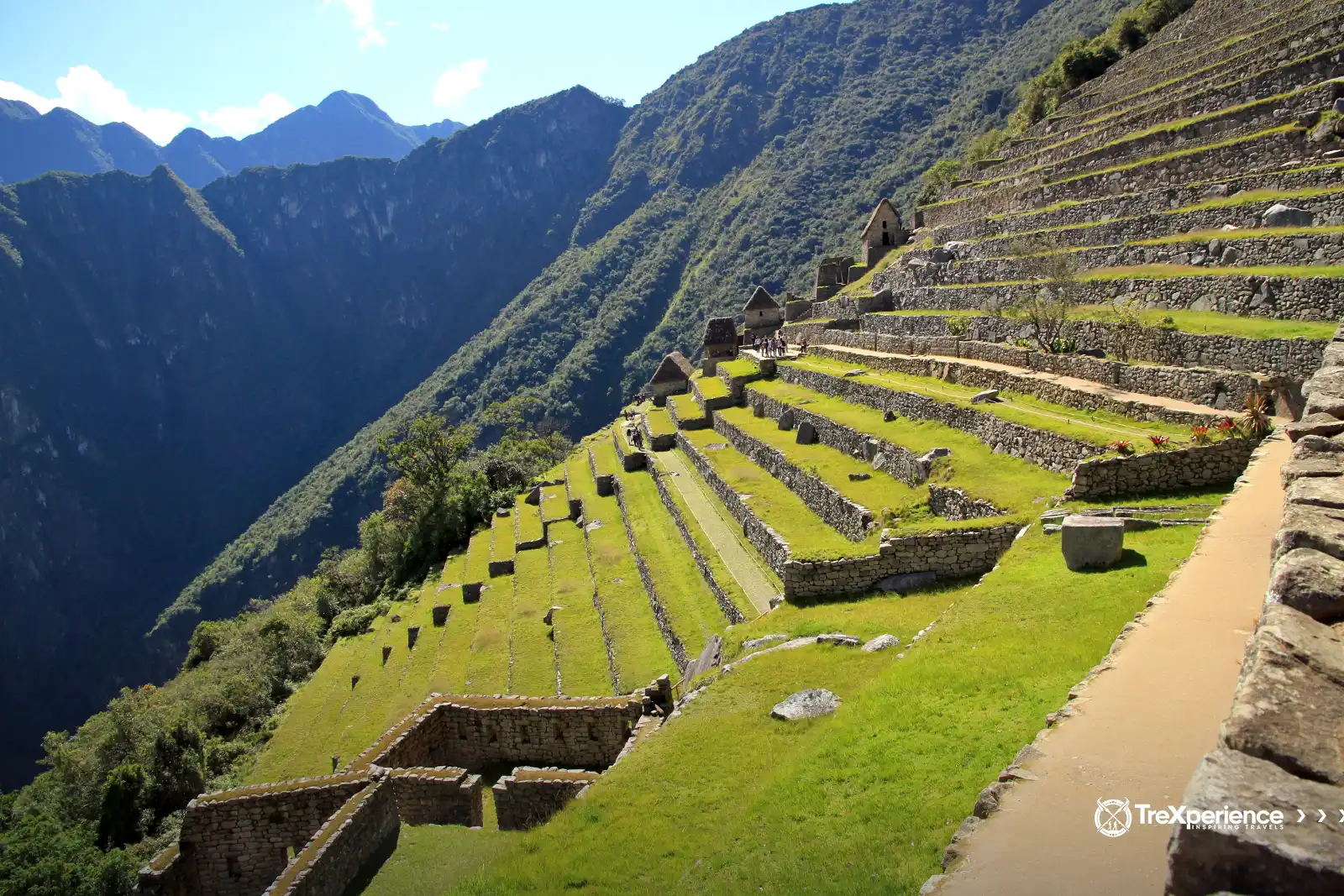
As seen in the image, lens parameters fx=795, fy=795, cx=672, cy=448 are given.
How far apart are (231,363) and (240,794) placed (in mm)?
192852

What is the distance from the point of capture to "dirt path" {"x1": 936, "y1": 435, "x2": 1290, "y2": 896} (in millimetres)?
4484

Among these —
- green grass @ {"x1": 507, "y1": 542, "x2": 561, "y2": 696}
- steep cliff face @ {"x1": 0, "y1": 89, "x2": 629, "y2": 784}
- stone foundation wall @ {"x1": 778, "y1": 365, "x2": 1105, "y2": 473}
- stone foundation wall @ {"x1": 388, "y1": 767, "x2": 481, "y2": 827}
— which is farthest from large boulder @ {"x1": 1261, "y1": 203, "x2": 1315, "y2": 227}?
steep cliff face @ {"x1": 0, "y1": 89, "x2": 629, "y2": 784}

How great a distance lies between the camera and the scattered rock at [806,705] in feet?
31.0

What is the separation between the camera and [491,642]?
990 inches

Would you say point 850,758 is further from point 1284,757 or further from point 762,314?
point 762,314

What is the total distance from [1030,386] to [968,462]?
365cm

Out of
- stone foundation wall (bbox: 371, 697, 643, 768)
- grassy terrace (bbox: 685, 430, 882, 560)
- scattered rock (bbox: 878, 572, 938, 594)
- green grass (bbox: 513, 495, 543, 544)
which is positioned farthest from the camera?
green grass (bbox: 513, 495, 543, 544)

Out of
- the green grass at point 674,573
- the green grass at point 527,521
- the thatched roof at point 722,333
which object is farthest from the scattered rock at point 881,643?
the thatched roof at point 722,333

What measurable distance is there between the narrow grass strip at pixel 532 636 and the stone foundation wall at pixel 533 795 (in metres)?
7.38

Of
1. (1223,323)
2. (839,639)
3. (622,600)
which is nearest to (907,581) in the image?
(839,639)

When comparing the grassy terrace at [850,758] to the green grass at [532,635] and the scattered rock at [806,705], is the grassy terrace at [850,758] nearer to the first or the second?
the scattered rock at [806,705]

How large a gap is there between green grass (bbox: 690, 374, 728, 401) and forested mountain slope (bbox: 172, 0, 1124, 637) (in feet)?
157

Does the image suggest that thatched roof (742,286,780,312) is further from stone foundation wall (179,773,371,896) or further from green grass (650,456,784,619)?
stone foundation wall (179,773,371,896)

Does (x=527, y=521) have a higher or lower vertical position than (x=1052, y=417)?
lower
